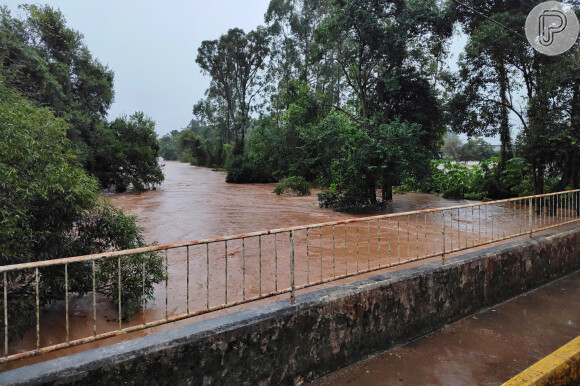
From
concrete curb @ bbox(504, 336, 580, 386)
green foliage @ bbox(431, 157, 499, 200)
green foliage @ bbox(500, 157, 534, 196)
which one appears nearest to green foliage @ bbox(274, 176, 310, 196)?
green foliage @ bbox(431, 157, 499, 200)

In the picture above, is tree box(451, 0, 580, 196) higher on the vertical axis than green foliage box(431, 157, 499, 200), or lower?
higher

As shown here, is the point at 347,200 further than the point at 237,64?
No

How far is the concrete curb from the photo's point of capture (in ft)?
9.62

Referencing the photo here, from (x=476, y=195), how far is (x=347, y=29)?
9.30 m

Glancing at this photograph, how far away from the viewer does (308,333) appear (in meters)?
3.16

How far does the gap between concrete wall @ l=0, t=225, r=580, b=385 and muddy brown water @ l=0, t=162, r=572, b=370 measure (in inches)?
13.4

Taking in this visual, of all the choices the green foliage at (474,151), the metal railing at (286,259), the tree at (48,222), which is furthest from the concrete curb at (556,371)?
the green foliage at (474,151)

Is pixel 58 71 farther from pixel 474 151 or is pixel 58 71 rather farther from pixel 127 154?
pixel 474 151

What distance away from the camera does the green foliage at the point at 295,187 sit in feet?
63.1

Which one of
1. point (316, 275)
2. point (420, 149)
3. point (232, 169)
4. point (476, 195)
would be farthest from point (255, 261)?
point (232, 169)

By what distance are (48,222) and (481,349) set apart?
15.7ft

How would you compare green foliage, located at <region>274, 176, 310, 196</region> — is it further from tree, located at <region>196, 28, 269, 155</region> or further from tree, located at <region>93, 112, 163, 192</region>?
tree, located at <region>196, 28, 269, 155</region>

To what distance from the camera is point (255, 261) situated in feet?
24.2

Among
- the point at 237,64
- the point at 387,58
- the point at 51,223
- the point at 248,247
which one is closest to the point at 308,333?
the point at 51,223
